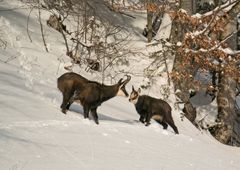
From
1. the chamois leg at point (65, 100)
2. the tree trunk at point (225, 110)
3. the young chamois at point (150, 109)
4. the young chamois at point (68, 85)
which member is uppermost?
the young chamois at point (68, 85)

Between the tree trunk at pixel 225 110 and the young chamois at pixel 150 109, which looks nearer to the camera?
the young chamois at pixel 150 109

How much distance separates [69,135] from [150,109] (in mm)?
4610

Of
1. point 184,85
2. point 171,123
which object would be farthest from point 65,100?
point 184,85

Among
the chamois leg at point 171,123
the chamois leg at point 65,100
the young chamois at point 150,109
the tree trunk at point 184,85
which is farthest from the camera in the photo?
the tree trunk at point 184,85

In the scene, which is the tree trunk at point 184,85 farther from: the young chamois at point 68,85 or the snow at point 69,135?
the young chamois at point 68,85

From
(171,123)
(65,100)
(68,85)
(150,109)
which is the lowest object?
(171,123)

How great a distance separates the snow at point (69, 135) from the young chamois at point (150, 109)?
0.26 m

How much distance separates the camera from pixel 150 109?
43.5 feet

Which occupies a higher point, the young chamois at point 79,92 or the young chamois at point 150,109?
the young chamois at point 79,92

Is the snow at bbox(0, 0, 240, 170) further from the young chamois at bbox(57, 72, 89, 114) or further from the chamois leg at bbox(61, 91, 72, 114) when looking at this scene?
the young chamois at bbox(57, 72, 89, 114)

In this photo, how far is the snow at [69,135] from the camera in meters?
7.48

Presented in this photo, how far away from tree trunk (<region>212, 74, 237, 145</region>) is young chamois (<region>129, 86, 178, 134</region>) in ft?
19.8

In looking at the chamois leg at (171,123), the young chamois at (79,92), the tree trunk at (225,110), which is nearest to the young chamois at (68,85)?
the young chamois at (79,92)

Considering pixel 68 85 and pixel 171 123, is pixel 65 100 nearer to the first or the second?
pixel 68 85
